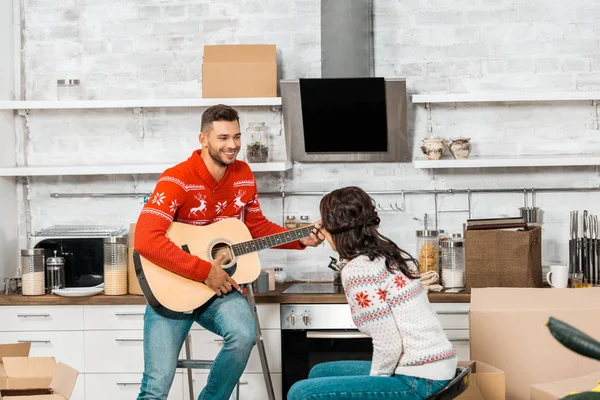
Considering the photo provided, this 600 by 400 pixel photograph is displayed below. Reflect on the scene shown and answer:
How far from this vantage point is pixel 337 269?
14.3 ft

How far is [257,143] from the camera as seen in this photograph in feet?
14.3

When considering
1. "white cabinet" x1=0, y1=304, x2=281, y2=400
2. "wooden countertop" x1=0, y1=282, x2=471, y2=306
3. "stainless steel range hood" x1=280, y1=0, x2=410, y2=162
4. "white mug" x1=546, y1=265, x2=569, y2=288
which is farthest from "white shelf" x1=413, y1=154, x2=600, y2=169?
"white cabinet" x1=0, y1=304, x2=281, y2=400

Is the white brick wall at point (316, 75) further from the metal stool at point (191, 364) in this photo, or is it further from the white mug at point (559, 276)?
the metal stool at point (191, 364)

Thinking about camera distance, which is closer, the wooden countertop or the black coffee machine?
the wooden countertop

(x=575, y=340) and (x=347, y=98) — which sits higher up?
(x=347, y=98)

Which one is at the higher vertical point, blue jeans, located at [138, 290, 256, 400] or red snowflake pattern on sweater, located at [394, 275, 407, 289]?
red snowflake pattern on sweater, located at [394, 275, 407, 289]

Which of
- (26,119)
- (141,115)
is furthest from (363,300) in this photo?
(26,119)

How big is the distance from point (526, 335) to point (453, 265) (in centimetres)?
115

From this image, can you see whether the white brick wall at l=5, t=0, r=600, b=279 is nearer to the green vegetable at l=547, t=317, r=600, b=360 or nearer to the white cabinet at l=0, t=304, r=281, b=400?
the white cabinet at l=0, t=304, r=281, b=400

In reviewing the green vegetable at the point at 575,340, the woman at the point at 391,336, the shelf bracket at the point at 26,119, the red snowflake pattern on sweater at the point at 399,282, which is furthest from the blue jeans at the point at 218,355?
the green vegetable at the point at 575,340

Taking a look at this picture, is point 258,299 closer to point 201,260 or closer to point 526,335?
point 201,260

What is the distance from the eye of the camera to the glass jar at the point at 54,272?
4352mm

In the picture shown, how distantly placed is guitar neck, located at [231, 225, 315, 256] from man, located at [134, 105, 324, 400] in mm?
106

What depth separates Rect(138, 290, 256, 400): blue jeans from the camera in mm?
3328
